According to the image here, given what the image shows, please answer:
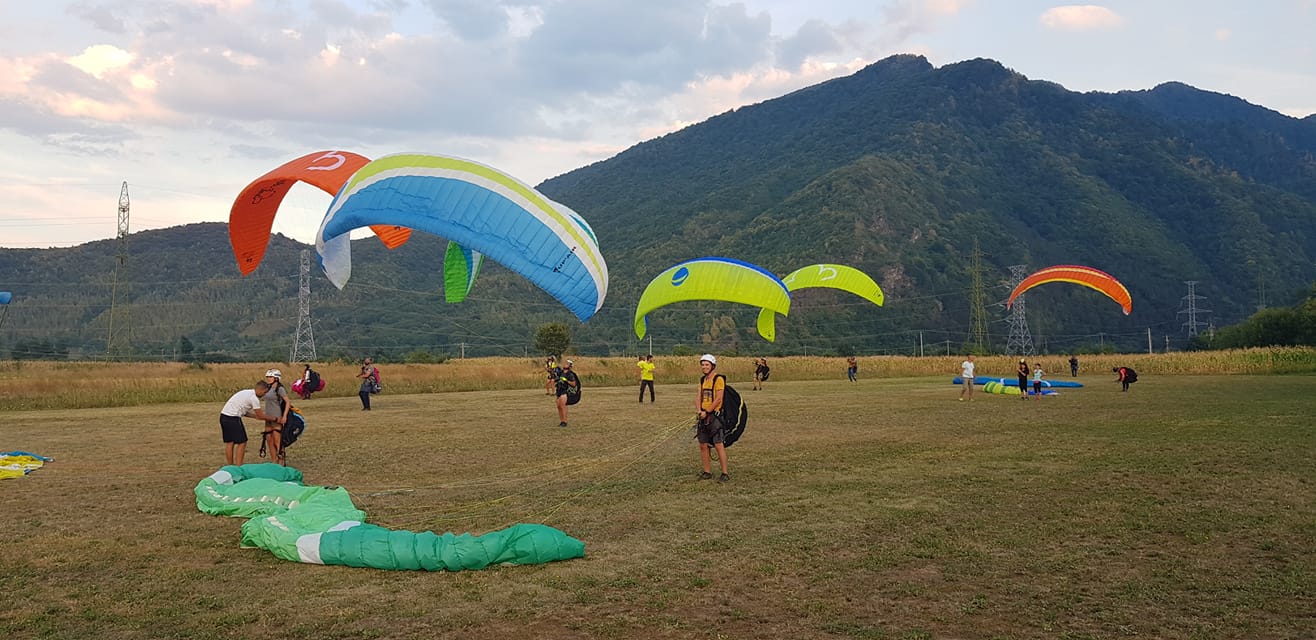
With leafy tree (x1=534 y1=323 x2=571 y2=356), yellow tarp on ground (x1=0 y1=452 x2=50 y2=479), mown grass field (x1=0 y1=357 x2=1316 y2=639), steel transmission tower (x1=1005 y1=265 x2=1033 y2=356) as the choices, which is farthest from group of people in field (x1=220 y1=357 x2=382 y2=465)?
steel transmission tower (x1=1005 y1=265 x2=1033 y2=356)

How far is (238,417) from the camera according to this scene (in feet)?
38.7

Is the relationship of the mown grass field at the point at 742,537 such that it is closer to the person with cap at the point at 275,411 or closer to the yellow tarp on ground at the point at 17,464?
the yellow tarp on ground at the point at 17,464

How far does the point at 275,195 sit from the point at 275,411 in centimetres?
333

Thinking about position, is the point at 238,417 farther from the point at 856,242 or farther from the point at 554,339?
the point at 856,242

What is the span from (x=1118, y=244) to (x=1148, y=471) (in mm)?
108702

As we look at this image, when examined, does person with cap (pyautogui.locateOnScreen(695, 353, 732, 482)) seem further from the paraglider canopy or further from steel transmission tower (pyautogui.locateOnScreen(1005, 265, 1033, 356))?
steel transmission tower (pyautogui.locateOnScreen(1005, 265, 1033, 356))

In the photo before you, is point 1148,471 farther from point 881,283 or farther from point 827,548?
point 881,283

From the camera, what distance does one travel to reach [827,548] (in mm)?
7191

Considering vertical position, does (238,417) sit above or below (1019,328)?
below

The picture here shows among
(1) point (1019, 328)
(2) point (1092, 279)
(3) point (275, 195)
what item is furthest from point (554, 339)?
(3) point (275, 195)

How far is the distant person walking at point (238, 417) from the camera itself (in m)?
11.7

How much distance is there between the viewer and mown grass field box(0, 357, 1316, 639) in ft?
17.9

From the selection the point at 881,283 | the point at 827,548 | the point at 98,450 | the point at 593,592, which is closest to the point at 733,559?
the point at 827,548

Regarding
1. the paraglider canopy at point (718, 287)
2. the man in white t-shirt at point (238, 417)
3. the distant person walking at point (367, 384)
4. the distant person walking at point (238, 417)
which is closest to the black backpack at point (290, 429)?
the man in white t-shirt at point (238, 417)
